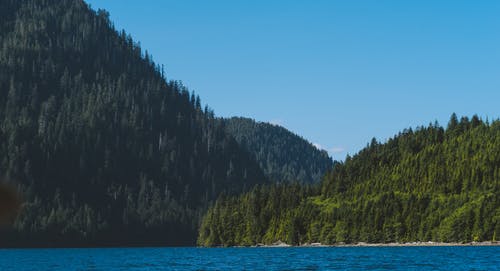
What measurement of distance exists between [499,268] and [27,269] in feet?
276

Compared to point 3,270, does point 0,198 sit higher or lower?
higher

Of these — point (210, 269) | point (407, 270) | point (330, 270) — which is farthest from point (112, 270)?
point (407, 270)

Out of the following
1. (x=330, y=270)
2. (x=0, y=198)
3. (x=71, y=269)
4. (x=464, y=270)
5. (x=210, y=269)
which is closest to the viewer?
(x=464, y=270)

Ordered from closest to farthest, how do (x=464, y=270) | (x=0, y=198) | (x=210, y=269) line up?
1. (x=464, y=270)
2. (x=210, y=269)
3. (x=0, y=198)

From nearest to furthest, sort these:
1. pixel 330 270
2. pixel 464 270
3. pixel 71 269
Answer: pixel 464 270 < pixel 330 270 < pixel 71 269

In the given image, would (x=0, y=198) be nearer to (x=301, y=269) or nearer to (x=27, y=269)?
(x=27, y=269)

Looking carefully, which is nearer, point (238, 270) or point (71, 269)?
point (238, 270)

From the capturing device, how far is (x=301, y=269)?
4680 inches

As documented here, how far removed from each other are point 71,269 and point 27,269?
32.2ft

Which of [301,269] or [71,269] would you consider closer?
[301,269]

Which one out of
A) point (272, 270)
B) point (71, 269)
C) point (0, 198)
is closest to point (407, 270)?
point (272, 270)

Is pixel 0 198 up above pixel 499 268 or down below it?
above

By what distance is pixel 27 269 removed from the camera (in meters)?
143

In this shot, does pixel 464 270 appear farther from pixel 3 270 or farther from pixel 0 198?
pixel 0 198
